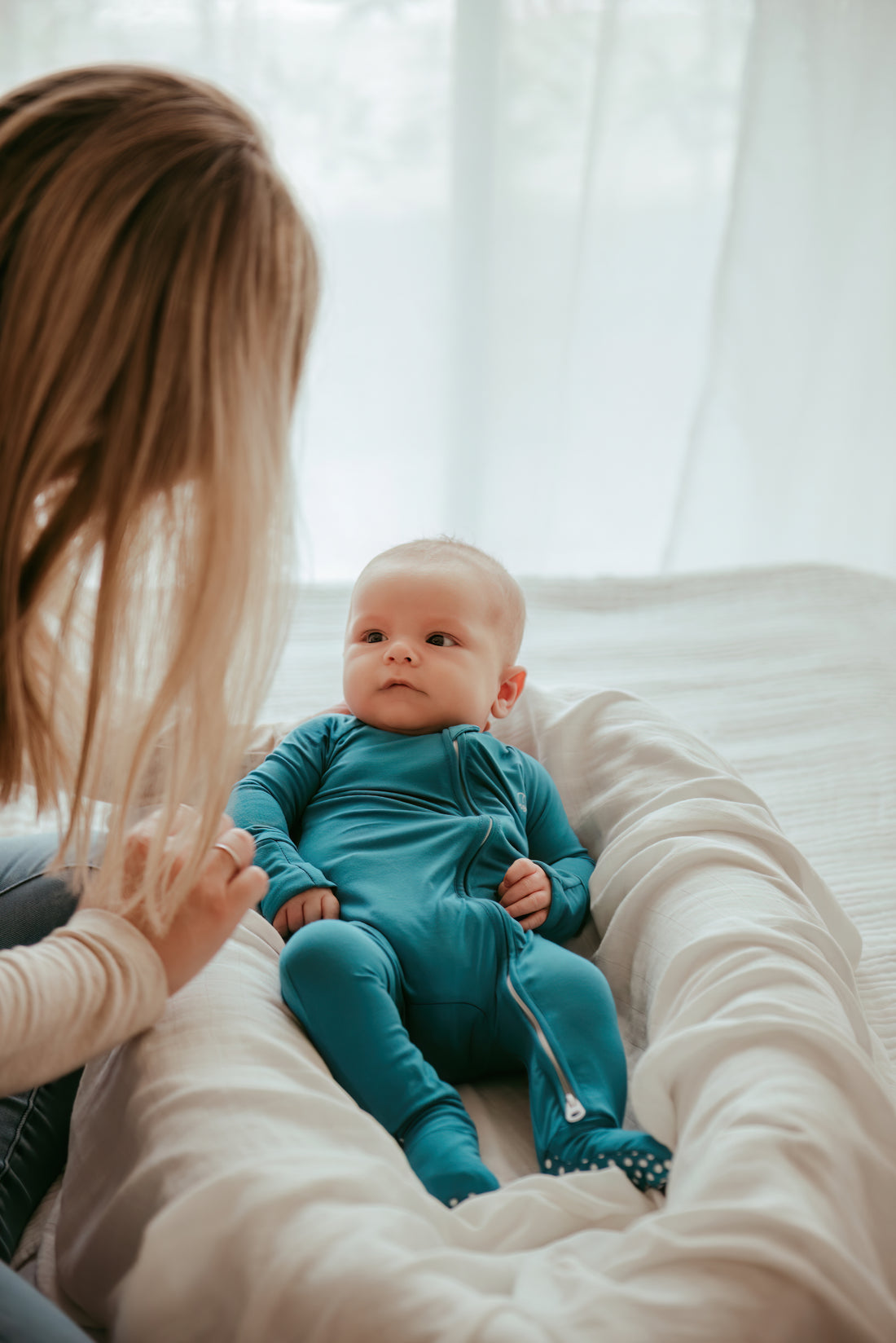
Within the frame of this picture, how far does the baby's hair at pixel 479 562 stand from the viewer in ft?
3.91

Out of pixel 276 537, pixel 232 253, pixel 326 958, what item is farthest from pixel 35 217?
pixel 326 958

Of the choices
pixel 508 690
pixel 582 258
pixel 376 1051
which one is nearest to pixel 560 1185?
pixel 376 1051

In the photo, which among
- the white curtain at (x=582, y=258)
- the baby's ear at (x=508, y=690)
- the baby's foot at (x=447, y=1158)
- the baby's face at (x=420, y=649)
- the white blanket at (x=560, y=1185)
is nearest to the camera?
the white blanket at (x=560, y=1185)

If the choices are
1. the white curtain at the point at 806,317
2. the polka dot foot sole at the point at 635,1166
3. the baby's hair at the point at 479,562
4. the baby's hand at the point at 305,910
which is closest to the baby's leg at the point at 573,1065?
the polka dot foot sole at the point at 635,1166

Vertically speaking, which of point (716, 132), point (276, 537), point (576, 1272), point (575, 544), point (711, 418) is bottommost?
point (575, 544)

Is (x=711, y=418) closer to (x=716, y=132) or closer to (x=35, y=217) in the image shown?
(x=716, y=132)

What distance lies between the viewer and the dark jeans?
1.84 ft

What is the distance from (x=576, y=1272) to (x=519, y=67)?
248 centimetres

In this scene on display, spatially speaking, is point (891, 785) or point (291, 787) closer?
point (291, 787)

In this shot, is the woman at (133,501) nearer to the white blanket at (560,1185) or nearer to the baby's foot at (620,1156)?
the white blanket at (560,1185)

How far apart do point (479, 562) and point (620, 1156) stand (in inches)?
26.2

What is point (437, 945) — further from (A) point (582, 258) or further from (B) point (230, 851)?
(A) point (582, 258)

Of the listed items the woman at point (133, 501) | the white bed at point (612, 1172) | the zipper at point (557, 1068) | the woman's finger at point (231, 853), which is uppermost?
the woman at point (133, 501)

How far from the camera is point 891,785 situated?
4.37ft
